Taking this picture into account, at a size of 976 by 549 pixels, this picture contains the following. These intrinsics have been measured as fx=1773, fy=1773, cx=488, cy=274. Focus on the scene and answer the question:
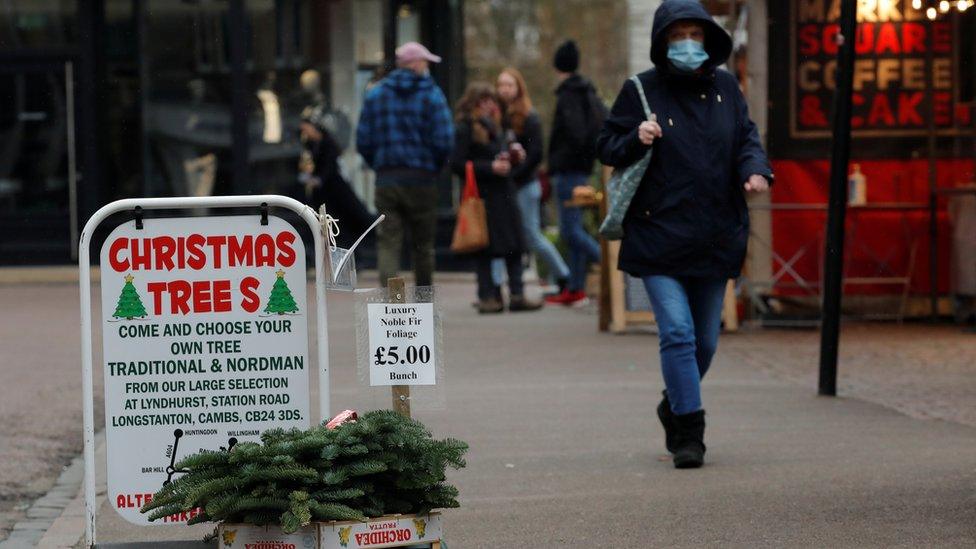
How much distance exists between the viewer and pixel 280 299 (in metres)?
4.86

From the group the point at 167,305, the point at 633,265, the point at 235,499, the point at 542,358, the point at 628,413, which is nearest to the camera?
the point at 235,499

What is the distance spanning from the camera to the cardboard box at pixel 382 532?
4.30 metres

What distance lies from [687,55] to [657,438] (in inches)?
70.3

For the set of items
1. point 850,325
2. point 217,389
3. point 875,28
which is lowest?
point 850,325

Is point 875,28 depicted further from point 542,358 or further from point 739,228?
point 739,228

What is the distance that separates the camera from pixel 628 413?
862 cm

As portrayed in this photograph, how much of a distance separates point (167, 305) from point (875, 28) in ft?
28.8

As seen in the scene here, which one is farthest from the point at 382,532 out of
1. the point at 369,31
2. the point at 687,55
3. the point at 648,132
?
the point at 369,31

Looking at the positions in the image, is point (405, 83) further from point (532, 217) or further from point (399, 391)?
point (399, 391)

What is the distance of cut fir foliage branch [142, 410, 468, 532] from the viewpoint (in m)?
4.34

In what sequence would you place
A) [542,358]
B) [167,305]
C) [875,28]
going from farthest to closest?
[875,28]
[542,358]
[167,305]

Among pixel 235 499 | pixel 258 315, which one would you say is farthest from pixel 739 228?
pixel 235 499

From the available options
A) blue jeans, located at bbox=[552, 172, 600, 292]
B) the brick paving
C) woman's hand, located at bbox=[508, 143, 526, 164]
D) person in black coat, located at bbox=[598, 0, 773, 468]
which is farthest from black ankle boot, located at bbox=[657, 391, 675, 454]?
blue jeans, located at bbox=[552, 172, 600, 292]

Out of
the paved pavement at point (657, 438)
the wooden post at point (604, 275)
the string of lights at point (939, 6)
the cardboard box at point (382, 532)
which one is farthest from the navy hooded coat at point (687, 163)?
the wooden post at point (604, 275)
